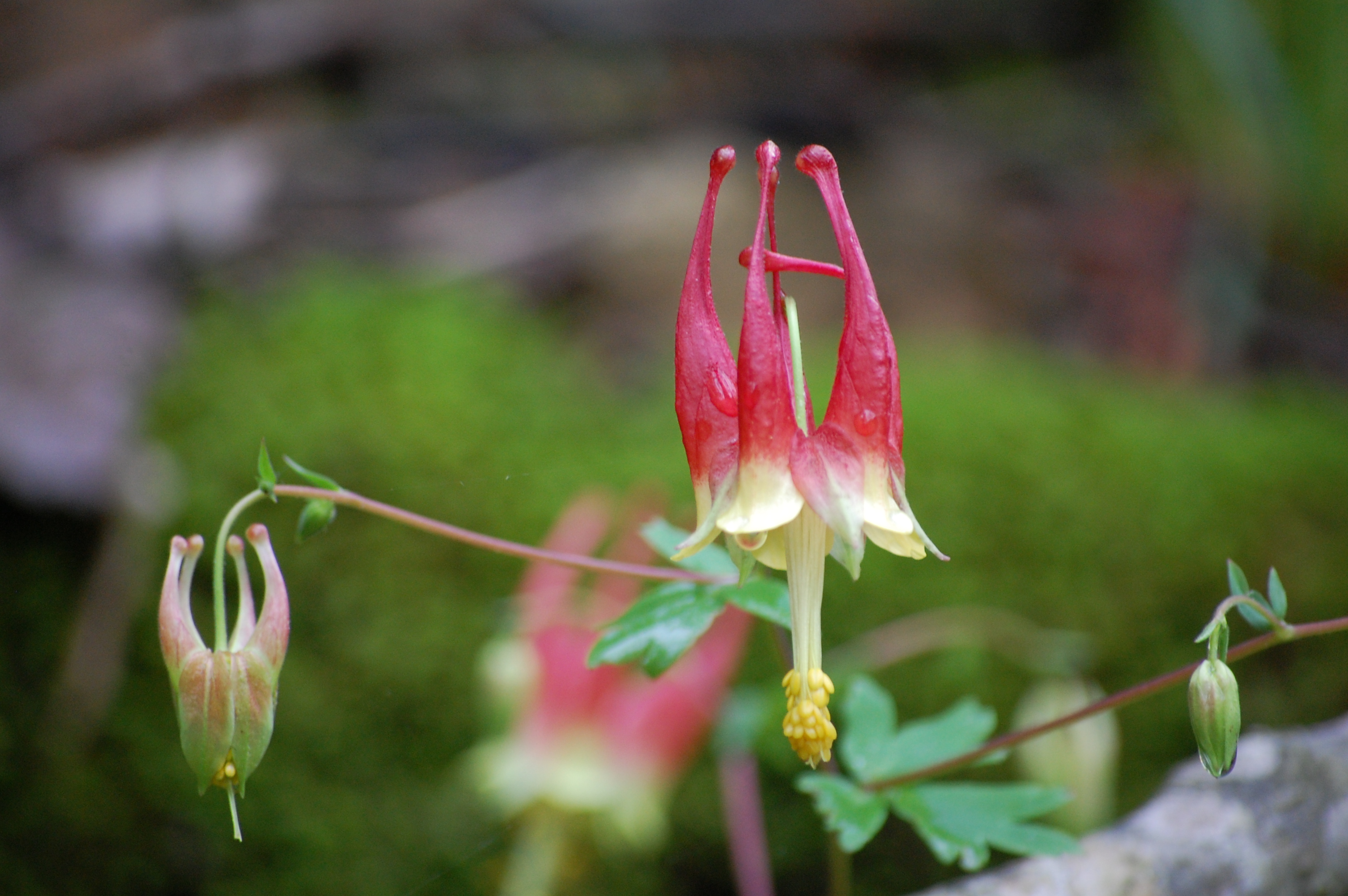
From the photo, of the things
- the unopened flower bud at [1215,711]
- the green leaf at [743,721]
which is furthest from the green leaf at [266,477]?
the green leaf at [743,721]

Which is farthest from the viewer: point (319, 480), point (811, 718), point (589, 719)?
point (589, 719)

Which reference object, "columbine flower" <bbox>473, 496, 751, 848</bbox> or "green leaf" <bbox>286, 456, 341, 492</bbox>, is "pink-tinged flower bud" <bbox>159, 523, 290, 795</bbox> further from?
"columbine flower" <bbox>473, 496, 751, 848</bbox>

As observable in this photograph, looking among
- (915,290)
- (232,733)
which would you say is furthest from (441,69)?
(232,733)

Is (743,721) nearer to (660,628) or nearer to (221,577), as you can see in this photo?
(660,628)

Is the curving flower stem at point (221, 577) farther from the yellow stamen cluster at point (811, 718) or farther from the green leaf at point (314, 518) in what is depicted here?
the yellow stamen cluster at point (811, 718)

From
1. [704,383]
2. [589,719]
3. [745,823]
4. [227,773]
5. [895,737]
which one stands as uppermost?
[704,383]

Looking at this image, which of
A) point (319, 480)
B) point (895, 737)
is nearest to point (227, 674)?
point (319, 480)

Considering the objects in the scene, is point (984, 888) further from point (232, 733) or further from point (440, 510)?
point (440, 510)
